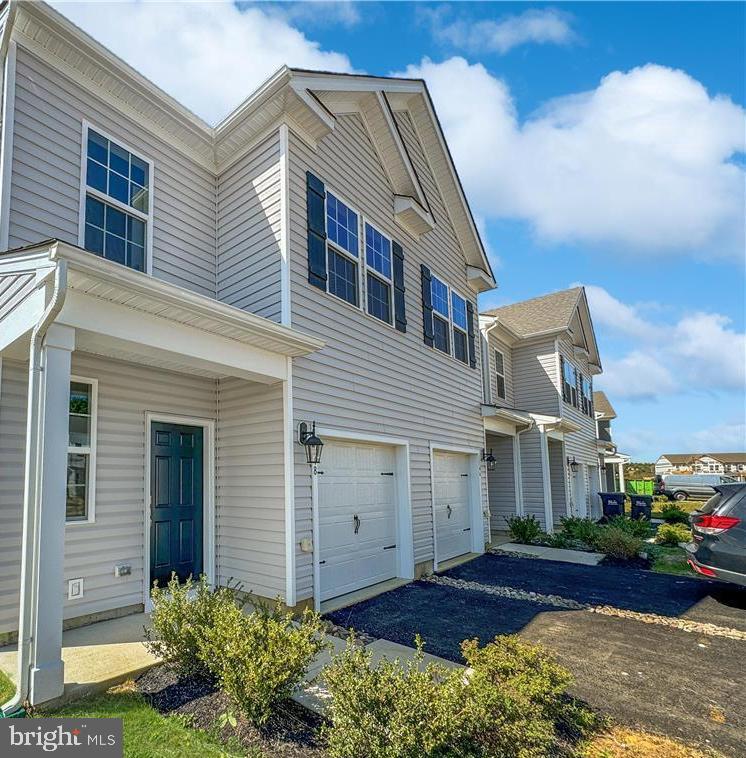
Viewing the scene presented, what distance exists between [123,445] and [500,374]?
1213 cm

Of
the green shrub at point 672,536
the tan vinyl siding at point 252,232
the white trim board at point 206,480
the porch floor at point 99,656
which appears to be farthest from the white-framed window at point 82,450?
the green shrub at point 672,536

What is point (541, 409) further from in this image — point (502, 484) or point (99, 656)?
point (99, 656)

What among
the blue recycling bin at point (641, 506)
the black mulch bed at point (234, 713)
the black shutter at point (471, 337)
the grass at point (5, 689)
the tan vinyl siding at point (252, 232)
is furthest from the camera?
the blue recycling bin at point (641, 506)

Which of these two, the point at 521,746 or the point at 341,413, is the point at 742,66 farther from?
the point at 521,746

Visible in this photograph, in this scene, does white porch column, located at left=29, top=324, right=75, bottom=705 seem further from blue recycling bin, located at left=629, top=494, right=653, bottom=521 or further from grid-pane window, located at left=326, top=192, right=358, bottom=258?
blue recycling bin, located at left=629, top=494, right=653, bottom=521

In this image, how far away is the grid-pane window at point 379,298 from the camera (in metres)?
7.82

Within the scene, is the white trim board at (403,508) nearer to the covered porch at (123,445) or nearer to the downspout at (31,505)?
the covered porch at (123,445)

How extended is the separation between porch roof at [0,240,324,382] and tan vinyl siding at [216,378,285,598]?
696mm

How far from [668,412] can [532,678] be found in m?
37.6

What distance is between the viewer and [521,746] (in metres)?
2.93

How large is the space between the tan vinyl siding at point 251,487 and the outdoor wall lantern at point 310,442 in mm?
251

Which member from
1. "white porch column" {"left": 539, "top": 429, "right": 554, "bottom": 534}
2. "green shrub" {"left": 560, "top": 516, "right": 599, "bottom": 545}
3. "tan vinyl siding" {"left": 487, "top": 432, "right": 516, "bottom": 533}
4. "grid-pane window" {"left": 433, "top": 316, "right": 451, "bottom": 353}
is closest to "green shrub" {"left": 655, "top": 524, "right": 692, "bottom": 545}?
"green shrub" {"left": 560, "top": 516, "right": 599, "bottom": 545}

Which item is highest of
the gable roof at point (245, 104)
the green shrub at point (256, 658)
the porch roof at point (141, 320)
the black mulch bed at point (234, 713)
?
the gable roof at point (245, 104)

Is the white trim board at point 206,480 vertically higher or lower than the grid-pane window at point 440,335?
lower
